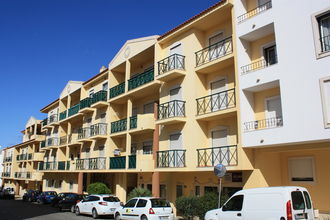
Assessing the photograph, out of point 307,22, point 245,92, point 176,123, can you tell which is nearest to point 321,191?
point 245,92

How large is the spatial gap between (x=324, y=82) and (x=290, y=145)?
3.34 meters

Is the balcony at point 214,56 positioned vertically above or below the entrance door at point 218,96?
above

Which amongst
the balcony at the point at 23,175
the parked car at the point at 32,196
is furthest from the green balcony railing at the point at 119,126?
the balcony at the point at 23,175

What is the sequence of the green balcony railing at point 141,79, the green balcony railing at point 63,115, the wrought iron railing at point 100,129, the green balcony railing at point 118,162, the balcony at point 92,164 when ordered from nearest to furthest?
1. the green balcony railing at point 141,79
2. the green balcony railing at point 118,162
3. the balcony at point 92,164
4. the wrought iron railing at point 100,129
5. the green balcony railing at point 63,115

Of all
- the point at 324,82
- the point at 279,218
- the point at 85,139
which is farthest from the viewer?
the point at 85,139

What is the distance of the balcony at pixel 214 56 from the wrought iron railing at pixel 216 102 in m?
1.61

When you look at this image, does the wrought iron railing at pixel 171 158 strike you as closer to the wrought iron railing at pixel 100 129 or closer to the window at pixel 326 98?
the window at pixel 326 98

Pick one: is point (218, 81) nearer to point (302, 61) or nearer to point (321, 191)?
point (302, 61)

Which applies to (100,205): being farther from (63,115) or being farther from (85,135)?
(63,115)

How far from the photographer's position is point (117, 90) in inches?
1017

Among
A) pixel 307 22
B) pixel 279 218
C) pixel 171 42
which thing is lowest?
pixel 279 218

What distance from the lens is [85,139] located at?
2988cm

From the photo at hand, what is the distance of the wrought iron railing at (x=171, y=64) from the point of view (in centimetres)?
1906

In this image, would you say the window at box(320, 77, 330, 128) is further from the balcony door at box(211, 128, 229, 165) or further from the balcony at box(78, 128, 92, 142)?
the balcony at box(78, 128, 92, 142)
